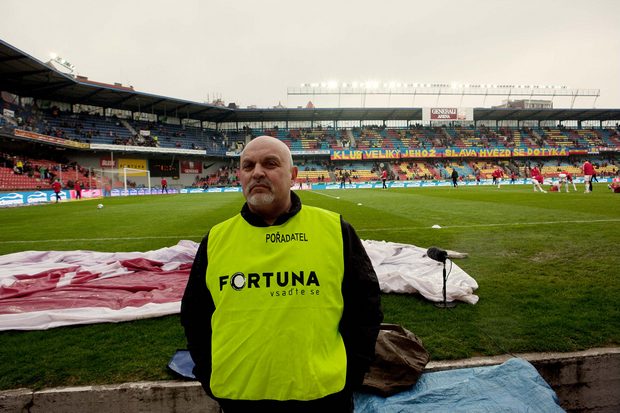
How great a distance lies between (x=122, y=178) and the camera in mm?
43906

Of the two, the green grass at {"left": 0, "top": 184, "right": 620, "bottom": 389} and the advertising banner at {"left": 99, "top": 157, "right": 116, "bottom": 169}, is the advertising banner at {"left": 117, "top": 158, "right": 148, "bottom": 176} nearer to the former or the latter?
the advertising banner at {"left": 99, "top": 157, "right": 116, "bottom": 169}

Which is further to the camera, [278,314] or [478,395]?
[478,395]

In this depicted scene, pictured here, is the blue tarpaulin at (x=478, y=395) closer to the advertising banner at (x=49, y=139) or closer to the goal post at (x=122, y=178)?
the goal post at (x=122, y=178)

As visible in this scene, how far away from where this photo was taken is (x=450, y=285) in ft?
14.4

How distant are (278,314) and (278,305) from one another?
0.13ft

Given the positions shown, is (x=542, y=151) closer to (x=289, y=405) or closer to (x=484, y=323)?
(x=484, y=323)

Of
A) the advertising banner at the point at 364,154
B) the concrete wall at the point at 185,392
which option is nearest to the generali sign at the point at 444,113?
the advertising banner at the point at 364,154

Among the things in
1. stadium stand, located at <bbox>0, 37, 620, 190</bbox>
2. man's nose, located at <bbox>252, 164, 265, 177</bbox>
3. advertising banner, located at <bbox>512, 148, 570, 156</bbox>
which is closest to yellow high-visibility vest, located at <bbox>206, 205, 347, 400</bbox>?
man's nose, located at <bbox>252, 164, 265, 177</bbox>

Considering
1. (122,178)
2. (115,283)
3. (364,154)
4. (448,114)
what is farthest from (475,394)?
(448,114)

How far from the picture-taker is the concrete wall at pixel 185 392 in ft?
8.39

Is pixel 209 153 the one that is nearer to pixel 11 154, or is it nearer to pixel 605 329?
pixel 11 154

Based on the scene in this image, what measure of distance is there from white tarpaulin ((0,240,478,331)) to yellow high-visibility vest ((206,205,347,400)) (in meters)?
2.79

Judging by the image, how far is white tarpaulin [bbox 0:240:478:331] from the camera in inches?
157

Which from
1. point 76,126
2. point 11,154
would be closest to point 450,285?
point 11,154
